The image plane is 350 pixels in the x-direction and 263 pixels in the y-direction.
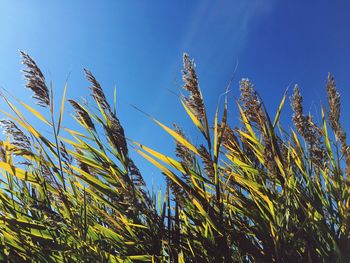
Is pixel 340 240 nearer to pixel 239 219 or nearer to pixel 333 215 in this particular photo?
pixel 333 215

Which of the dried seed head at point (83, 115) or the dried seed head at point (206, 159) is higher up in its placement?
the dried seed head at point (83, 115)

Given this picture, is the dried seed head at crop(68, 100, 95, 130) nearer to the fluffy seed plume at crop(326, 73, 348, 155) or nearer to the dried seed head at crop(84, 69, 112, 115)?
the dried seed head at crop(84, 69, 112, 115)

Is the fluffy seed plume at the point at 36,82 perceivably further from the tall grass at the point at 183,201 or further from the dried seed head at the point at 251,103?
the dried seed head at the point at 251,103

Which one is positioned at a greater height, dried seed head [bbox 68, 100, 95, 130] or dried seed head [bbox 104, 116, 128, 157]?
Result: dried seed head [bbox 68, 100, 95, 130]

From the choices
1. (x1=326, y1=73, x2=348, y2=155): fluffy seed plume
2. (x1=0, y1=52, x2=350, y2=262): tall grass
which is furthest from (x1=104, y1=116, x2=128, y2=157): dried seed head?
(x1=326, y1=73, x2=348, y2=155): fluffy seed plume

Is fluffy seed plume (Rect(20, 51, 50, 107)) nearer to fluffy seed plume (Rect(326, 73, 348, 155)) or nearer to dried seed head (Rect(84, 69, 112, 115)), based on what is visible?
dried seed head (Rect(84, 69, 112, 115))

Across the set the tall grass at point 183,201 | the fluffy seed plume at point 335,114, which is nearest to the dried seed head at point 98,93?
the tall grass at point 183,201

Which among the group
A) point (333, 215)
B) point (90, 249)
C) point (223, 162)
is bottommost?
point (90, 249)

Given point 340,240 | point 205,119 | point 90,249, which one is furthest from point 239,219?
point 90,249

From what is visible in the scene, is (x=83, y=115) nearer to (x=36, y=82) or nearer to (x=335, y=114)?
(x=36, y=82)

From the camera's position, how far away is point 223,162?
2.34m

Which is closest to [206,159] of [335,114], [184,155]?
[184,155]

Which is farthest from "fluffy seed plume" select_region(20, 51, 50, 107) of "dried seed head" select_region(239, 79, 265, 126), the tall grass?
"dried seed head" select_region(239, 79, 265, 126)

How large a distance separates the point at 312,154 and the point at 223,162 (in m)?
0.75
